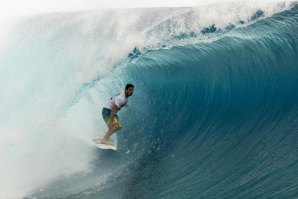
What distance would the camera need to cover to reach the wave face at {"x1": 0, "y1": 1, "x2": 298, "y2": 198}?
719cm

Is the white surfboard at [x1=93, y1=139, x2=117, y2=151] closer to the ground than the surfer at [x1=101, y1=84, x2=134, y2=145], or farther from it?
closer to the ground

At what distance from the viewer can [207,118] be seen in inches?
357

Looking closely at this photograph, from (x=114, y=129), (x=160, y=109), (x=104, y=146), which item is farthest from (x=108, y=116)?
(x=160, y=109)

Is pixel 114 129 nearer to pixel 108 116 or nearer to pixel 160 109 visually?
pixel 108 116

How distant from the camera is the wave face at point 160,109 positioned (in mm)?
7191

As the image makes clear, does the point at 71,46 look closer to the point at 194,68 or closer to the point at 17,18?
the point at 194,68

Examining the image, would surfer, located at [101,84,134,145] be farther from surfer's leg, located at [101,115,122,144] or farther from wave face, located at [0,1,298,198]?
wave face, located at [0,1,298,198]

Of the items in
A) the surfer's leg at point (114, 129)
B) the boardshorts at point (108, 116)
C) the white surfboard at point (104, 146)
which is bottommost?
the white surfboard at point (104, 146)

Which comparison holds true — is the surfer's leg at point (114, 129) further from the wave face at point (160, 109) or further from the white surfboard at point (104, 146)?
the wave face at point (160, 109)

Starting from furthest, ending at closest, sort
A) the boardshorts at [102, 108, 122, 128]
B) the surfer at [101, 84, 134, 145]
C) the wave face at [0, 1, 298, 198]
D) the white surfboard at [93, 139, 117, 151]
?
the white surfboard at [93, 139, 117, 151], the boardshorts at [102, 108, 122, 128], the surfer at [101, 84, 134, 145], the wave face at [0, 1, 298, 198]

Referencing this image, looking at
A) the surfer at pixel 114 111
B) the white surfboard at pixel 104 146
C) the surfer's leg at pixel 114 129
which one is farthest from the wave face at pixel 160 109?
the surfer at pixel 114 111

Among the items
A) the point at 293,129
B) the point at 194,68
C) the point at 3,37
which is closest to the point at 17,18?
the point at 3,37

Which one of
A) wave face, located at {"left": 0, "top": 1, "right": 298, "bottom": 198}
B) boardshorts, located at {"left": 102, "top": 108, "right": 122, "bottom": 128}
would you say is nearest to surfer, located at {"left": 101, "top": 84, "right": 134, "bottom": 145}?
boardshorts, located at {"left": 102, "top": 108, "right": 122, "bottom": 128}

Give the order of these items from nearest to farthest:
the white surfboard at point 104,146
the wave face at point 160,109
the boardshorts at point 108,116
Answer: the wave face at point 160,109 < the boardshorts at point 108,116 < the white surfboard at point 104,146
